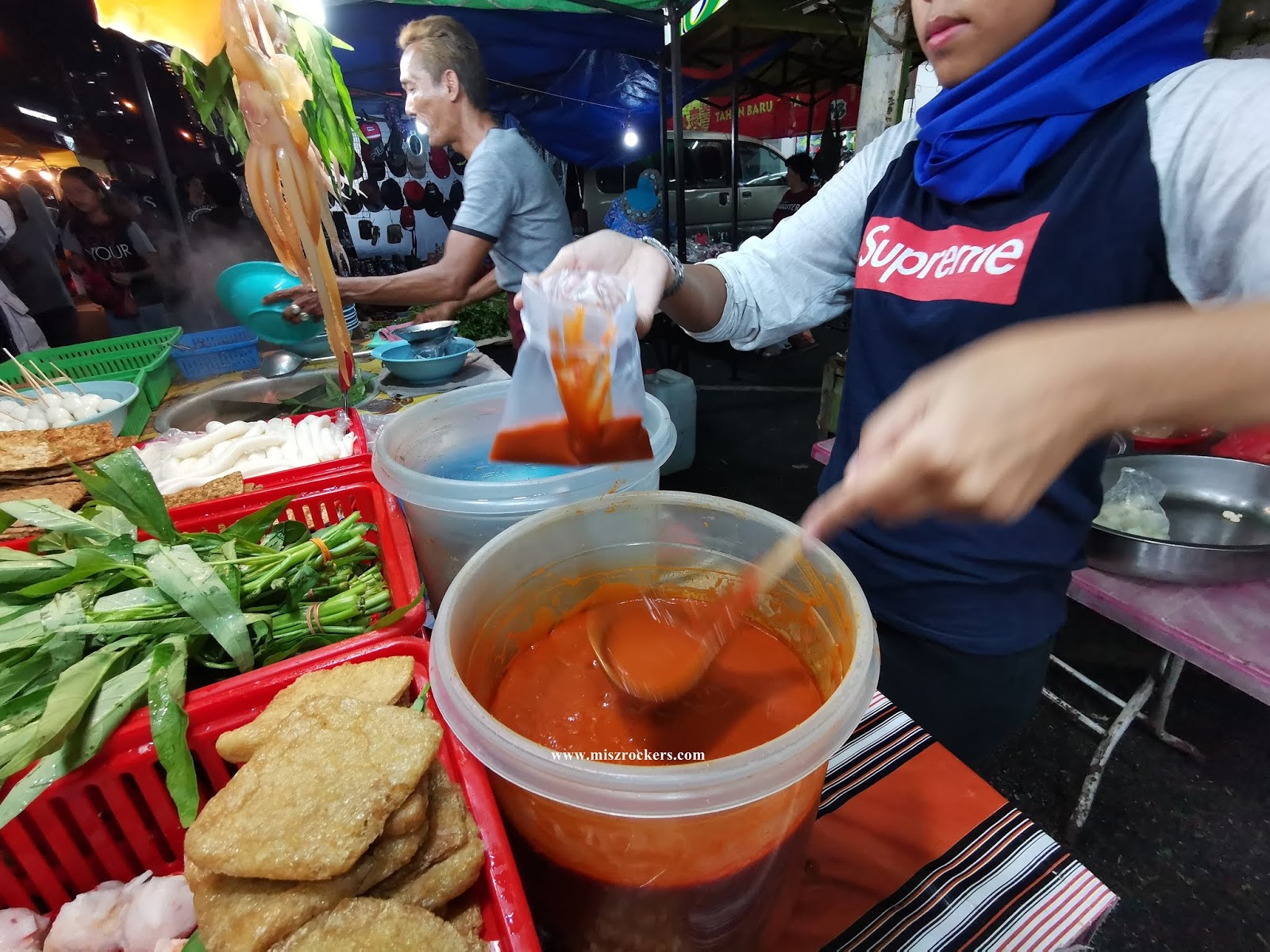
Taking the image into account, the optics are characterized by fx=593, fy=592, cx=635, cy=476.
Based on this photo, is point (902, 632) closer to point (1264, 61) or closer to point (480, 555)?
point (480, 555)

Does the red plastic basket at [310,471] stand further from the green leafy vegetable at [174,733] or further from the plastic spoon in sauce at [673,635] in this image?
the plastic spoon in sauce at [673,635]

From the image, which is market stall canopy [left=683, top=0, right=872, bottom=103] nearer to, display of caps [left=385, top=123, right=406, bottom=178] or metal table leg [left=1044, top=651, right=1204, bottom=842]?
display of caps [left=385, top=123, right=406, bottom=178]

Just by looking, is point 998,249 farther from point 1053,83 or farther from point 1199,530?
point 1199,530

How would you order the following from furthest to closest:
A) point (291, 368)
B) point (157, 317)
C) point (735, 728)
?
point (157, 317) → point (291, 368) → point (735, 728)

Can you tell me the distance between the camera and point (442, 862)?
69cm

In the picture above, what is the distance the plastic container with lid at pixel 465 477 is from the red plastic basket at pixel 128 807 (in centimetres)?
30

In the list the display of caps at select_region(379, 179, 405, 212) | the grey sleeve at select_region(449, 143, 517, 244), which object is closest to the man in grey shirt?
the grey sleeve at select_region(449, 143, 517, 244)

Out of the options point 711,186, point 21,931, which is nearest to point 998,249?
point 21,931

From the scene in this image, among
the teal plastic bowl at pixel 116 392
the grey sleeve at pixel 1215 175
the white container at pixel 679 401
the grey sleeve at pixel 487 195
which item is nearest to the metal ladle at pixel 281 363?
the teal plastic bowl at pixel 116 392

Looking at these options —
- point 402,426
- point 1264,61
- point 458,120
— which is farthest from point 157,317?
point 1264,61

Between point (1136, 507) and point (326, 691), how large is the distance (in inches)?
95.8

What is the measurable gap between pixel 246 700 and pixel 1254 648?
2.28 m

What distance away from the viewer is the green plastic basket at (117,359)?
2861 millimetres

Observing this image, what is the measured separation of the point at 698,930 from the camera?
0.71 m
